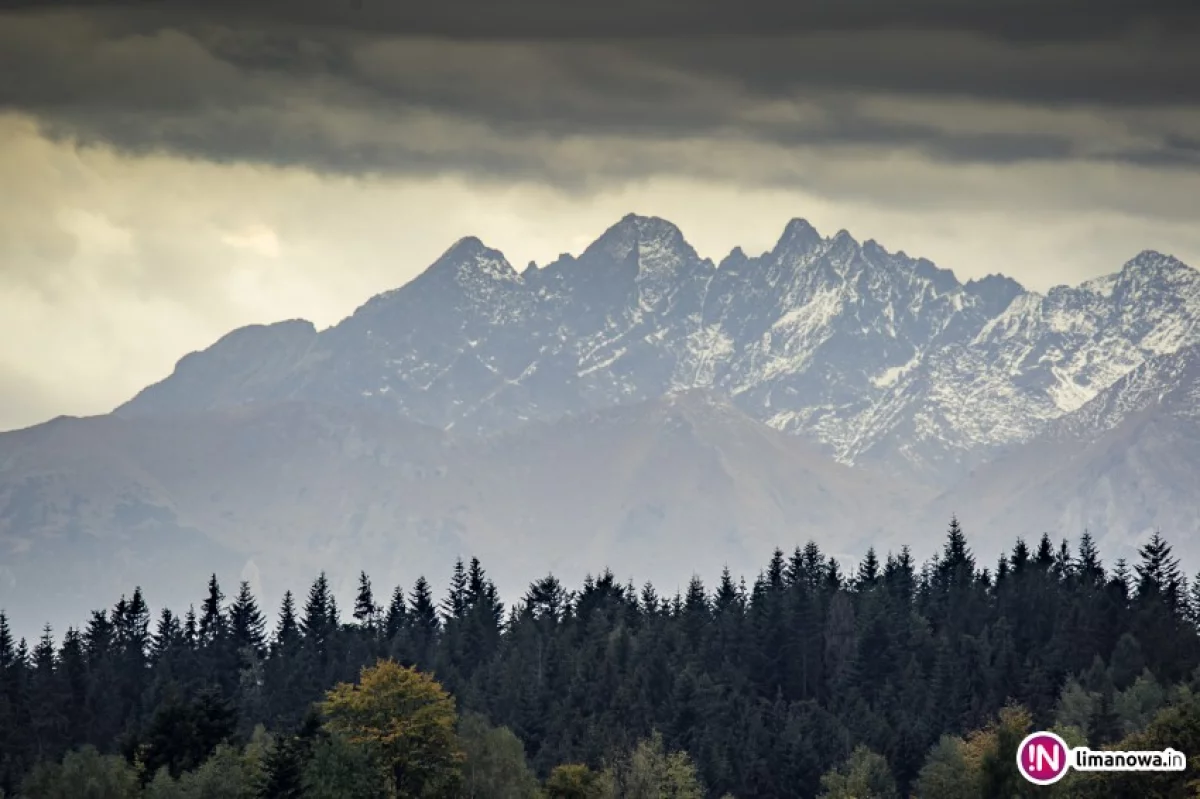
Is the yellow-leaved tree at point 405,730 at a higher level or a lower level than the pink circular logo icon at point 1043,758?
higher

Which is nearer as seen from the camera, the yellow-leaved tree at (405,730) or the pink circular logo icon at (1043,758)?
the pink circular logo icon at (1043,758)

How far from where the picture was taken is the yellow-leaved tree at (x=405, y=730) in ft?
562

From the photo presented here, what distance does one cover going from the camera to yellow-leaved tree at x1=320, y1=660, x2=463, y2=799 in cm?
17125

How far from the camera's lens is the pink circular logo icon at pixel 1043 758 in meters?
161

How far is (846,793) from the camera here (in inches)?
7032

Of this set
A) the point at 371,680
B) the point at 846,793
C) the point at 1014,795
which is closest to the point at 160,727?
the point at 371,680

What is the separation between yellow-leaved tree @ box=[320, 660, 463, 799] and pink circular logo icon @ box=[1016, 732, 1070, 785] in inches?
1465

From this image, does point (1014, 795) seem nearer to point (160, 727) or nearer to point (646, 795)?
point (646, 795)

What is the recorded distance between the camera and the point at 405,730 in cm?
17162

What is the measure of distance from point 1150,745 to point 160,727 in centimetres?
7996

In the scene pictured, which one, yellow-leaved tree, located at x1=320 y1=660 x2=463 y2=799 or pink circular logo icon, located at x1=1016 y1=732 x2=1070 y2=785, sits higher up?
yellow-leaved tree, located at x1=320 y1=660 x2=463 y2=799

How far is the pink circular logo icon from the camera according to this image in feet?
529

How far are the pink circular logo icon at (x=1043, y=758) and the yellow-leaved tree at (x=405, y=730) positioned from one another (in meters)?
37.2

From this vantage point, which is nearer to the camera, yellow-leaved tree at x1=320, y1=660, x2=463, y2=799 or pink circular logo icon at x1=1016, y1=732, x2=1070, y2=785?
pink circular logo icon at x1=1016, y1=732, x2=1070, y2=785
